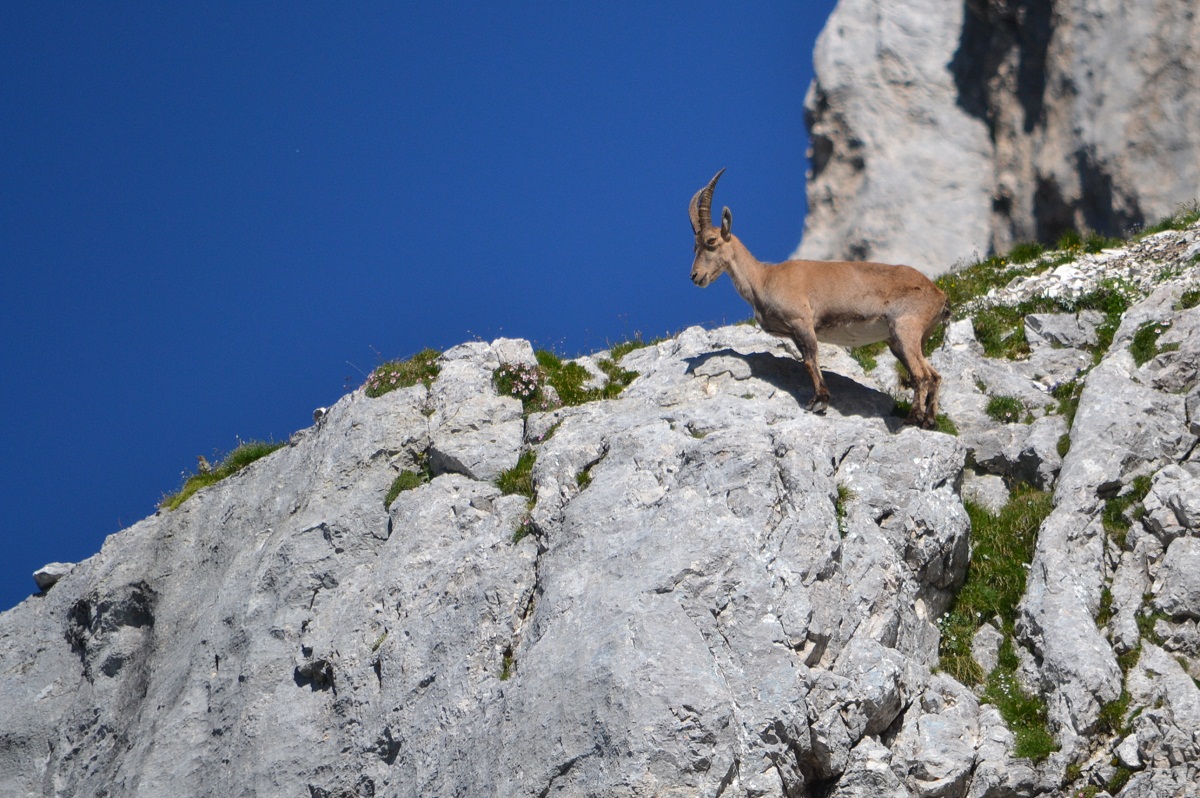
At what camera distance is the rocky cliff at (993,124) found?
3219 cm

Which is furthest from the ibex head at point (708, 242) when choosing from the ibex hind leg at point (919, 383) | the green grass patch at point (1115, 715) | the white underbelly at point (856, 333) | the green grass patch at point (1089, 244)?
the green grass patch at point (1089, 244)

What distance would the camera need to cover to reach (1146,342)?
60.9 ft

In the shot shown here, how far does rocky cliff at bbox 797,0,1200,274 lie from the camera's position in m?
32.2

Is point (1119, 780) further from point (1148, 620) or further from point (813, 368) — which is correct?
point (813, 368)

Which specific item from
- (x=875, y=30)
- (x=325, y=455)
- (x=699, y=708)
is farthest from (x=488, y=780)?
(x=875, y=30)

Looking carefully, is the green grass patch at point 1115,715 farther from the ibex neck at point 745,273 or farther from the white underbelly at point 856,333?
the ibex neck at point 745,273

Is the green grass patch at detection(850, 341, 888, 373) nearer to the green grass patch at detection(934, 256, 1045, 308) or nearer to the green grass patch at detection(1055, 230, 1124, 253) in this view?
the green grass patch at detection(934, 256, 1045, 308)

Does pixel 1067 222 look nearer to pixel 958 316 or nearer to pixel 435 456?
pixel 958 316

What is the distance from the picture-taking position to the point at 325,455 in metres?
18.6

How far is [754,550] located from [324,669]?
5.71m

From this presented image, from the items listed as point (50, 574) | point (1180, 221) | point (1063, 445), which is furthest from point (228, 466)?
point (1180, 221)

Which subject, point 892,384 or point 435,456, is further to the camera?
point 892,384

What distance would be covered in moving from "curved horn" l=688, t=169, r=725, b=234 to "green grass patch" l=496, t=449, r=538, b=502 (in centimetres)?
498

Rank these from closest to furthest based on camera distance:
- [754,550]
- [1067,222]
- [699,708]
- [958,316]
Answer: [699,708]
[754,550]
[958,316]
[1067,222]
